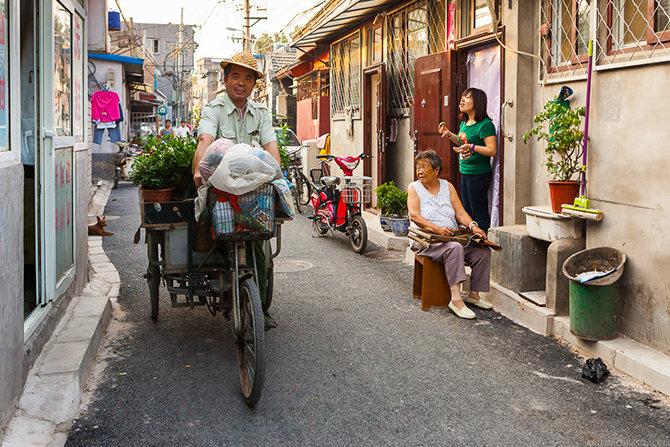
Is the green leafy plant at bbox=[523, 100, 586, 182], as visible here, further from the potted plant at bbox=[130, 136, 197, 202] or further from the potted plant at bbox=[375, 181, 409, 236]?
the potted plant at bbox=[375, 181, 409, 236]

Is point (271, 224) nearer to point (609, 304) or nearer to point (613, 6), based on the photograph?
point (609, 304)

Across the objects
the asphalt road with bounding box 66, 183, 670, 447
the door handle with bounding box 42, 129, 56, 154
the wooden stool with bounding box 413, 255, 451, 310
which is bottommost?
the asphalt road with bounding box 66, 183, 670, 447

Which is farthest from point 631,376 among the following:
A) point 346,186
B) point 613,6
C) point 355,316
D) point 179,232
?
point 346,186

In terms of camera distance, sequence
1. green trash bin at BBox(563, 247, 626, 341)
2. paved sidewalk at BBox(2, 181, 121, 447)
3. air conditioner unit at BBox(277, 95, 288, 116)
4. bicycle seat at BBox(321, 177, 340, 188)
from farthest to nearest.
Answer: air conditioner unit at BBox(277, 95, 288, 116)
bicycle seat at BBox(321, 177, 340, 188)
green trash bin at BBox(563, 247, 626, 341)
paved sidewalk at BBox(2, 181, 121, 447)

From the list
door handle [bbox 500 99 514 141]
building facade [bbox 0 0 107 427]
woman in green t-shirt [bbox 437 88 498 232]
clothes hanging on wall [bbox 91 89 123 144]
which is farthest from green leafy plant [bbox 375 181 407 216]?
clothes hanging on wall [bbox 91 89 123 144]

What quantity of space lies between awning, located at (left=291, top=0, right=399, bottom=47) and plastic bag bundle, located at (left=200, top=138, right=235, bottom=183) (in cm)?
720

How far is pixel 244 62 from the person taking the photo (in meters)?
4.87

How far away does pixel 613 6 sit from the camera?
5102 mm

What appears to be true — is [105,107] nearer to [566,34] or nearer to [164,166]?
[164,166]

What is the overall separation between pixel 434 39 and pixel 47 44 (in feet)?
20.5

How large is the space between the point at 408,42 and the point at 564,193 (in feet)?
19.7

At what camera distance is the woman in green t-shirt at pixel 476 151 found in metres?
7.20

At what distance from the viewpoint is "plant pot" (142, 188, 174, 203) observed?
473 centimetres

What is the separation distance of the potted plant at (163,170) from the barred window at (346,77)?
327 inches
